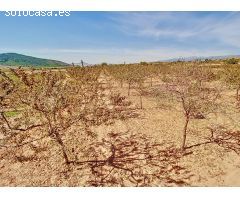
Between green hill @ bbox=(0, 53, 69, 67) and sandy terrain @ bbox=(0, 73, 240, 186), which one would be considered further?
green hill @ bbox=(0, 53, 69, 67)

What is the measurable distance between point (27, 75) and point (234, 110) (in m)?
16.9

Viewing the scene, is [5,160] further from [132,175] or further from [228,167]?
[228,167]

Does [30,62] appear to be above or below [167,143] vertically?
above

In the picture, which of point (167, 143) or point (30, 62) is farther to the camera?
point (30, 62)

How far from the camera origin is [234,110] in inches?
862

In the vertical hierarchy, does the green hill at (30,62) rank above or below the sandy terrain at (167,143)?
above

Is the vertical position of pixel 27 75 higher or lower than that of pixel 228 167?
higher

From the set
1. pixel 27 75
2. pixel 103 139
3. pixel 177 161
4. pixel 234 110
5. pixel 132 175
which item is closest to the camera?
pixel 27 75

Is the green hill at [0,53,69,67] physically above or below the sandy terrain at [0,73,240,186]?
above

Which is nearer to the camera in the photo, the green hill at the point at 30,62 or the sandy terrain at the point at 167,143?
the sandy terrain at the point at 167,143
